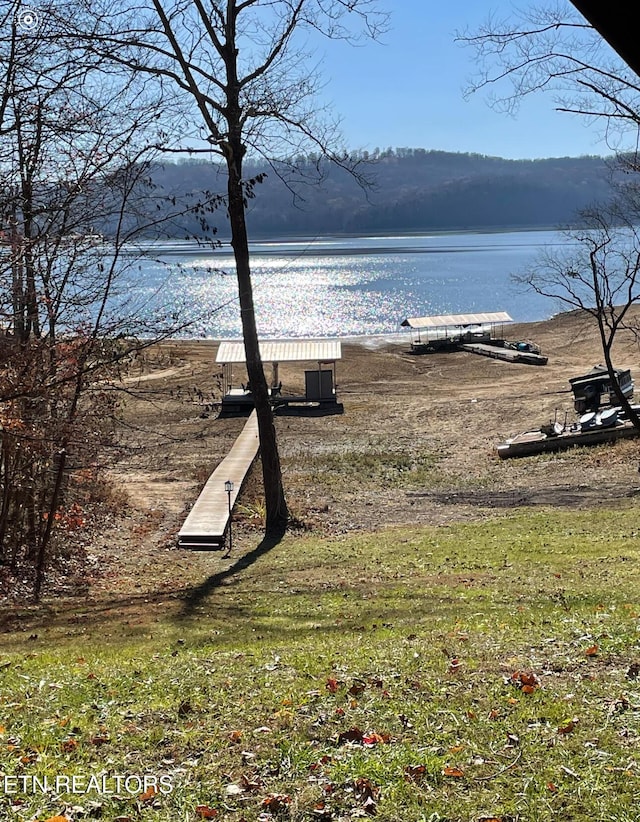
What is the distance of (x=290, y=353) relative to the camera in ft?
139

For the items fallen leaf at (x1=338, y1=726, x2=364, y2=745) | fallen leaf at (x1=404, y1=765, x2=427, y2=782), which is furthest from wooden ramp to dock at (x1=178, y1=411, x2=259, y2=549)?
fallen leaf at (x1=404, y1=765, x2=427, y2=782)

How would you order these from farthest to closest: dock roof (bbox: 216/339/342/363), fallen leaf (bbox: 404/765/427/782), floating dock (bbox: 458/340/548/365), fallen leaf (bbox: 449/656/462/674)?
1. floating dock (bbox: 458/340/548/365)
2. dock roof (bbox: 216/339/342/363)
3. fallen leaf (bbox: 449/656/462/674)
4. fallen leaf (bbox: 404/765/427/782)

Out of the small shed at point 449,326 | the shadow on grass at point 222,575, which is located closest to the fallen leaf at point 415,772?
the shadow on grass at point 222,575

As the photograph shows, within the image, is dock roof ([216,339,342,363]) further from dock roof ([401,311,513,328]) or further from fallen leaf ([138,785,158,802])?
fallen leaf ([138,785,158,802])

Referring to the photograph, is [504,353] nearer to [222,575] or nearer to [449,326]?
[449,326]

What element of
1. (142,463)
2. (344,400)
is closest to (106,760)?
(142,463)

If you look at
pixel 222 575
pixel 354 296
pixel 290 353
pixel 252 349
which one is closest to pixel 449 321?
pixel 290 353

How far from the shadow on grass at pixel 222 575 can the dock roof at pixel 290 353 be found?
24.0 m

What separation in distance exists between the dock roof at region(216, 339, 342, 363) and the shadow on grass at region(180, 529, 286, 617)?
78.6ft

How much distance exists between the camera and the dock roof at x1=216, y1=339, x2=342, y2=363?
137 feet

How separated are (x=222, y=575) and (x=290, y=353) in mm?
28792

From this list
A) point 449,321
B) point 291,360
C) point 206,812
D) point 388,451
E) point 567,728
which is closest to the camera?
point 206,812

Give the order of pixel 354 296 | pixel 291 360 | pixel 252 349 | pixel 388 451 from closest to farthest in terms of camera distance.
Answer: pixel 252 349
pixel 388 451
pixel 291 360
pixel 354 296

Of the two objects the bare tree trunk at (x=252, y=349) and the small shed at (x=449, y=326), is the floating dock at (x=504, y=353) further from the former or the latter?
the bare tree trunk at (x=252, y=349)
